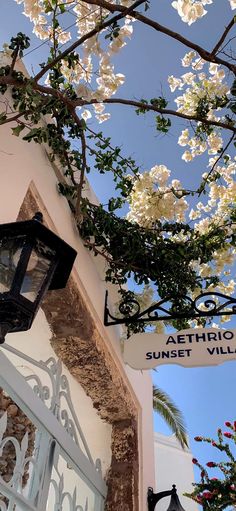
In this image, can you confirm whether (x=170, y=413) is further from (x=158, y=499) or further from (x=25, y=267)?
(x=25, y=267)

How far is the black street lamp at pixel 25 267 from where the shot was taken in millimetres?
1440

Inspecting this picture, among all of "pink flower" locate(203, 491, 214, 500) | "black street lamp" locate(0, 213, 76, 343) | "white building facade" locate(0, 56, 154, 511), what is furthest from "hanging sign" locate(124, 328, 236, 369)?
"pink flower" locate(203, 491, 214, 500)

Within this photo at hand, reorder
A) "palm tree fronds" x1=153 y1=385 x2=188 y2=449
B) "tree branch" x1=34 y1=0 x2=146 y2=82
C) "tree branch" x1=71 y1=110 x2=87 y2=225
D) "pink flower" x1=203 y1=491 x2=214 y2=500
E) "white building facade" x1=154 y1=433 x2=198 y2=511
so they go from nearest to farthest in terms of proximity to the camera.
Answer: "tree branch" x1=34 y1=0 x2=146 y2=82 < "tree branch" x1=71 y1=110 x2=87 y2=225 < "pink flower" x1=203 y1=491 x2=214 y2=500 < "palm tree fronds" x1=153 y1=385 x2=188 y2=449 < "white building facade" x1=154 y1=433 x2=198 y2=511

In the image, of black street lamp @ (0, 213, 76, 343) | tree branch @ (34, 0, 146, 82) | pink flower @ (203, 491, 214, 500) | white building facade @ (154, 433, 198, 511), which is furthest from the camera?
white building facade @ (154, 433, 198, 511)

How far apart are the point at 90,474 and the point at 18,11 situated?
279 centimetres

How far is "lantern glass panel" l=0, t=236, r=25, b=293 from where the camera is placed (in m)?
1.50

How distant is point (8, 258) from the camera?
1560 mm

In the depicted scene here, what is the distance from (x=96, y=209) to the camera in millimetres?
3344

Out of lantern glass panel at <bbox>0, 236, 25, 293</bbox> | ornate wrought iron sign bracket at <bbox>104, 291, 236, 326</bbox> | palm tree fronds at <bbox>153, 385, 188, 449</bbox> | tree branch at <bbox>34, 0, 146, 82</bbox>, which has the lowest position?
lantern glass panel at <bbox>0, 236, 25, 293</bbox>

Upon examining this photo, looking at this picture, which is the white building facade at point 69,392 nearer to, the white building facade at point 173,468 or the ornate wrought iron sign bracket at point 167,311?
the ornate wrought iron sign bracket at point 167,311

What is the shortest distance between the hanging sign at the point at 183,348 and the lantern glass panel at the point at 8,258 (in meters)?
1.31

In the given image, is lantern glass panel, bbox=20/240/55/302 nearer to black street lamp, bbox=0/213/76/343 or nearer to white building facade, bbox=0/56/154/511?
black street lamp, bbox=0/213/76/343

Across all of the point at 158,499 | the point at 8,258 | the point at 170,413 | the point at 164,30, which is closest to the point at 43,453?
the point at 158,499

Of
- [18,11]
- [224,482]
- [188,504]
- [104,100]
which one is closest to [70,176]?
[104,100]
